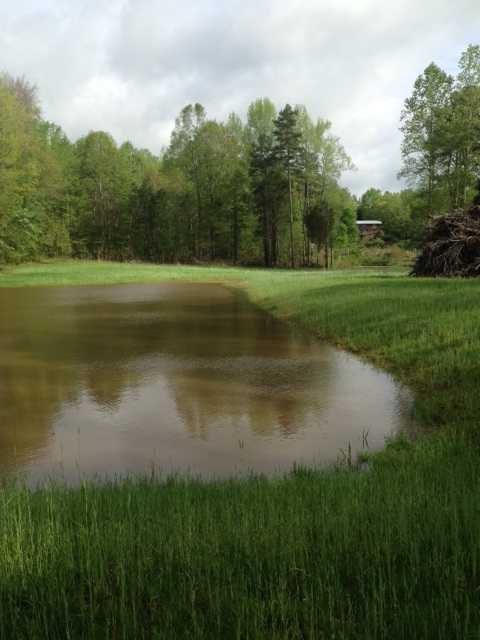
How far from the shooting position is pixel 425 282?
829 inches

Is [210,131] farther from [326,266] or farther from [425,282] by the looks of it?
[425,282]

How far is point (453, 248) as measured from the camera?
2494 cm

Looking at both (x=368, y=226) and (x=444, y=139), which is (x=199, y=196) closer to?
(x=444, y=139)

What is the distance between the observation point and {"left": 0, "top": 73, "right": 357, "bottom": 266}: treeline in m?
59.2

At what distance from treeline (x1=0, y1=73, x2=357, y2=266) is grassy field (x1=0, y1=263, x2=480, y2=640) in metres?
52.7

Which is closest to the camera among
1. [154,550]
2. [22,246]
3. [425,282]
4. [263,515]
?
[154,550]

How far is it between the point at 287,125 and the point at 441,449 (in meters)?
51.5

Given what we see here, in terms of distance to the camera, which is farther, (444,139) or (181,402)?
(444,139)

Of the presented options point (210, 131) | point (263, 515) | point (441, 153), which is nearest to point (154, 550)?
point (263, 515)

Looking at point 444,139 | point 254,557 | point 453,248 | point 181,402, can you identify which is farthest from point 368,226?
point 254,557

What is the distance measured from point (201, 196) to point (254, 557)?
6515 centimetres

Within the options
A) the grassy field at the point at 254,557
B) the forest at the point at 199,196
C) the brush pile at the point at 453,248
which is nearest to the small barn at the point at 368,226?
the forest at the point at 199,196

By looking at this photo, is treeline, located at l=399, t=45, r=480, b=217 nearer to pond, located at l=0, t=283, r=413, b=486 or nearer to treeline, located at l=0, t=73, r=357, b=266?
treeline, located at l=0, t=73, r=357, b=266

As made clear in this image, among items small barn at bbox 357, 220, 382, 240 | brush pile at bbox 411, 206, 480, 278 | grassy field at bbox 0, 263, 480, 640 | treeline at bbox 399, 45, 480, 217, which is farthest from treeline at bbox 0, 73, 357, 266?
small barn at bbox 357, 220, 382, 240
